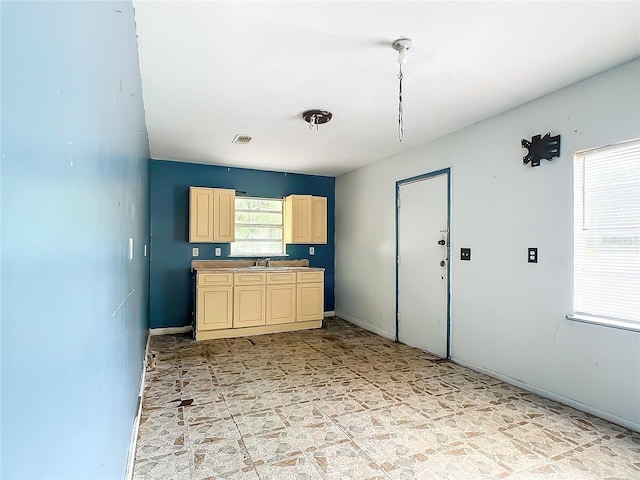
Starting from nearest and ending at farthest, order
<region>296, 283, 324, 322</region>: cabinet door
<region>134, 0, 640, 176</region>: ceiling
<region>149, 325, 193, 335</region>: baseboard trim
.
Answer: <region>134, 0, 640, 176</region>: ceiling < <region>149, 325, 193, 335</region>: baseboard trim < <region>296, 283, 324, 322</region>: cabinet door

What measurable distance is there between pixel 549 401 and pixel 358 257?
10.4ft

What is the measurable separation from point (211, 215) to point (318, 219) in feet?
5.37

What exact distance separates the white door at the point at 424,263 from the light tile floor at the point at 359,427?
482mm

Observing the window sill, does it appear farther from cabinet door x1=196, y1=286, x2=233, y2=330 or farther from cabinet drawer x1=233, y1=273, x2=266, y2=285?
cabinet door x1=196, y1=286, x2=233, y2=330

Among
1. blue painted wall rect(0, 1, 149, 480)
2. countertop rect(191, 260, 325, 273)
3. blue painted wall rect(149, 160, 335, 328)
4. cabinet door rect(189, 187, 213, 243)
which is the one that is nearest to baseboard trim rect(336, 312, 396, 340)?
countertop rect(191, 260, 325, 273)

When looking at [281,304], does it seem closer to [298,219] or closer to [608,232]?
[298,219]

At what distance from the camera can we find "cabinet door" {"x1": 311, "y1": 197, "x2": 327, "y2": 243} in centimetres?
571

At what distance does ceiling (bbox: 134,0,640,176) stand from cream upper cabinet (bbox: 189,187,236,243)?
136 cm

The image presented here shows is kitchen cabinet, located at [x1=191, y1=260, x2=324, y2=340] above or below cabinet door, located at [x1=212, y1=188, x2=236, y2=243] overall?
below

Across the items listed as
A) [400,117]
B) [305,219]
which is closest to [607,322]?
[400,117]

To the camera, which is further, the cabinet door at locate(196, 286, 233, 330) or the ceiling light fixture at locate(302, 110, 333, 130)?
the cabinet door at locate(196, 286, 233, 330)

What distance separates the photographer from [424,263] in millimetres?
4234

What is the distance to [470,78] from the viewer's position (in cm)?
263

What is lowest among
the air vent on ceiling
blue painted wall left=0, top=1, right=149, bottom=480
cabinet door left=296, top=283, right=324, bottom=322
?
cabinet door left=296, top=283, right=324, bottom=322
